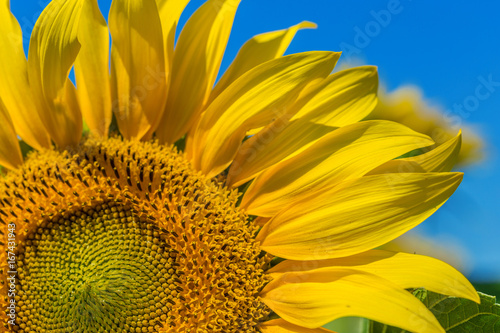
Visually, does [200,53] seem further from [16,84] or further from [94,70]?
[16,84]

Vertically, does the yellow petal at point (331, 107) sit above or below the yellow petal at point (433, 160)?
above

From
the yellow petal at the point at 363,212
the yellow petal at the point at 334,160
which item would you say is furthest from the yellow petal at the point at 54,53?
the yellow petal at the point at 363,212

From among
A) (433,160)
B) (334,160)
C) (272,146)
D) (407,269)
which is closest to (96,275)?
(272,146)

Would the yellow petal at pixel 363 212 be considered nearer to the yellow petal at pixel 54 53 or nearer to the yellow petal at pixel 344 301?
the yellow petal at pixel 344 301

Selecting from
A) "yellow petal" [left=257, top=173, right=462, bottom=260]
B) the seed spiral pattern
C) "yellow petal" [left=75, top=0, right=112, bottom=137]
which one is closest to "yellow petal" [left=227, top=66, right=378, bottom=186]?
"yellow petal" [left=257, top=173, right=462, bottom=260]

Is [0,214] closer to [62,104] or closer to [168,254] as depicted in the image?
[62,104]
